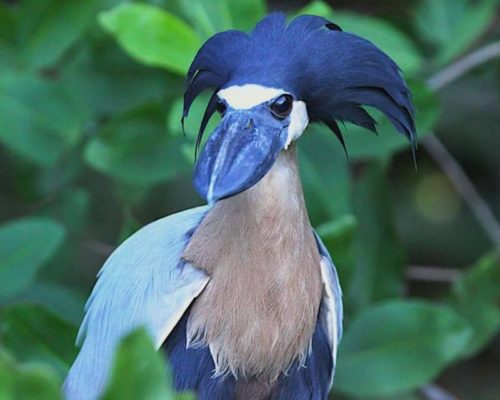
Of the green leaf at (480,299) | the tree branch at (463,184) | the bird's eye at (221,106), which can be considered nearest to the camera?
the bird's eye at (221,106)

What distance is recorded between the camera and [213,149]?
177 cm

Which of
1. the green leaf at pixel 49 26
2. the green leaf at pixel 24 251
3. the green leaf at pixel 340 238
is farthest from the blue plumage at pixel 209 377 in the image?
the green leaf at pixel 49 26

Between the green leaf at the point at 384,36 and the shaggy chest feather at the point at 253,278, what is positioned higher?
the shaggy chest feather at the point at 253,278

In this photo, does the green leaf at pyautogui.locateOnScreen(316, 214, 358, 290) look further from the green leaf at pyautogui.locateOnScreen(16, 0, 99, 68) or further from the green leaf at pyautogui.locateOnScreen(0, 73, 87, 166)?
the green leaf at pyautogui.locateOnScreen(16, 0, 99, 68)

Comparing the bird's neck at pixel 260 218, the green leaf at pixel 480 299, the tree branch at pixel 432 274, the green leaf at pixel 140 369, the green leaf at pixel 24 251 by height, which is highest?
the green leaf at pixel 140 369

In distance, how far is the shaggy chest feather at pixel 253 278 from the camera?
6.61 feet

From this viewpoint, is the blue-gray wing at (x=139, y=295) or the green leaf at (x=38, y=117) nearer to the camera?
the blue-gray wing at (x=139, y=295)

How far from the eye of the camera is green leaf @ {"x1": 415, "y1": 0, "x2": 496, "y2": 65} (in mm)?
3053

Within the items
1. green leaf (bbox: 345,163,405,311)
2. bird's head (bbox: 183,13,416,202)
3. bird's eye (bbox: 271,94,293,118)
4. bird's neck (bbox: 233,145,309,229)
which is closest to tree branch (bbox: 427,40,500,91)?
green leaf (bbox: 345,163,405,311)

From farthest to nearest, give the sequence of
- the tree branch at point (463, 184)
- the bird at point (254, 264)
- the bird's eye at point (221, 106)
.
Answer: the tree branch at point (463, 184)
the bird at point (254, 264)
the bird's eye at point (221, 106)

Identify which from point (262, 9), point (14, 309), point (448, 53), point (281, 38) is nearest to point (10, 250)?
point (14, 309)

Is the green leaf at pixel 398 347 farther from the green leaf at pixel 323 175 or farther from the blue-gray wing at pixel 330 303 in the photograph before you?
the blue-gray wing at pixel 330 303

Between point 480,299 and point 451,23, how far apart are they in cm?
74

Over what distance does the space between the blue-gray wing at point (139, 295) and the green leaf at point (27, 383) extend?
714mm
